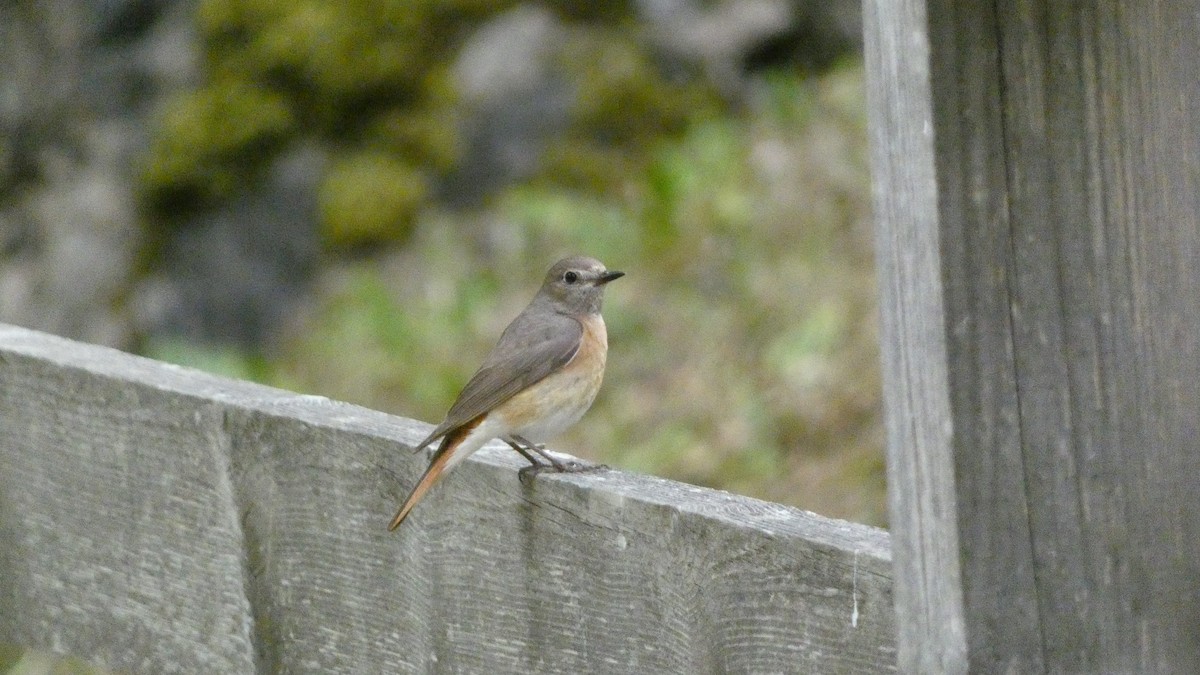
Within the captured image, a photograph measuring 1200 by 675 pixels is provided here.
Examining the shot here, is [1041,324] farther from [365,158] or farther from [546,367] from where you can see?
[365,158]

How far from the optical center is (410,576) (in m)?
2.34

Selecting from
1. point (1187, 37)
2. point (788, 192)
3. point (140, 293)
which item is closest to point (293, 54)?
point (140, 293)

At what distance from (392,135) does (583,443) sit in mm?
2291

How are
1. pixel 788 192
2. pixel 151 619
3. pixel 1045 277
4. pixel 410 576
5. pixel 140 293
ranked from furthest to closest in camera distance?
pixel 140 293 → pixel 788 192 → pixel 151 619 → pixel 410 576 → pixel 1045 277

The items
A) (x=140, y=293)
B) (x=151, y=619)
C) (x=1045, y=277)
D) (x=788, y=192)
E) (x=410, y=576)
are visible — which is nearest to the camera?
(x=1045, y=277)

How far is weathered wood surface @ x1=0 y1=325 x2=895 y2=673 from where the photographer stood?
1.87m

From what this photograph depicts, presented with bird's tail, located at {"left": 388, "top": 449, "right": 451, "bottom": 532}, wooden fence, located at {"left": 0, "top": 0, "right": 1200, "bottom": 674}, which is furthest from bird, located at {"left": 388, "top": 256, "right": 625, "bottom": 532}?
wooden fence, located at {"left": 0, "top": 0, "right": 1200, "bottom": 674}

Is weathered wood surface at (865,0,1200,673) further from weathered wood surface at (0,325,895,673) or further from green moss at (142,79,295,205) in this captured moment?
green moss at (142,79,295,205)

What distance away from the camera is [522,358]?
4.22 m

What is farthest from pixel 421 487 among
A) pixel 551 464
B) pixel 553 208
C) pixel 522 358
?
pixel 553 208

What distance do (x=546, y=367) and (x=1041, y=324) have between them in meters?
2.90

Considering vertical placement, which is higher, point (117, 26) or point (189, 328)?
point (117, 26)

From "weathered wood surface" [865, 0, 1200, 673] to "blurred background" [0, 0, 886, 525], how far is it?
6324 mm

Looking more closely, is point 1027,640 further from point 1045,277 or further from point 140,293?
point 140,293
